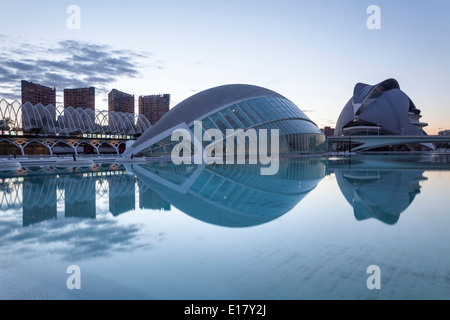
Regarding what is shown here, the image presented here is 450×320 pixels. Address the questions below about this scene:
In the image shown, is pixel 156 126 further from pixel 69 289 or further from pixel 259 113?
pixel 69 289

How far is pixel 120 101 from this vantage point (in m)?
132

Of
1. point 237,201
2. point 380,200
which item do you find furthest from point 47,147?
point 380,200

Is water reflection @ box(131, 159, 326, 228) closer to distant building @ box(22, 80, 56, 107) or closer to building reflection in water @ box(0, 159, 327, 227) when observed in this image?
building reflection in water @ box(0, 159, 327, 227)

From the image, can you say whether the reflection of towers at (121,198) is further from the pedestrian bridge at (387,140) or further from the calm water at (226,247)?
the pedestrian bridge at (387,140)

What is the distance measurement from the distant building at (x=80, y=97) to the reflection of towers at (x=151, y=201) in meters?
120

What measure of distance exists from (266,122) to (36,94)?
320 feet

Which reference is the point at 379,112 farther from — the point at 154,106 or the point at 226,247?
the point at 154,106

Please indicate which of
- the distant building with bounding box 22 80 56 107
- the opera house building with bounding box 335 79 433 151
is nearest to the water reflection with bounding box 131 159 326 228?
the opera house building with bounding box 335 79 433 151

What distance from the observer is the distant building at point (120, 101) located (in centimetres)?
12988

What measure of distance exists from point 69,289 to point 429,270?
4.80 meters

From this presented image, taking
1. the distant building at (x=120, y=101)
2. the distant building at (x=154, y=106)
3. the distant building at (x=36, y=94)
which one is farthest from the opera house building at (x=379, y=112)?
the distant building at (x=36, y=94)

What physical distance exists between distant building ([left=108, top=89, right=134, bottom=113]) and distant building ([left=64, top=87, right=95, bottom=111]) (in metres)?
11.0
